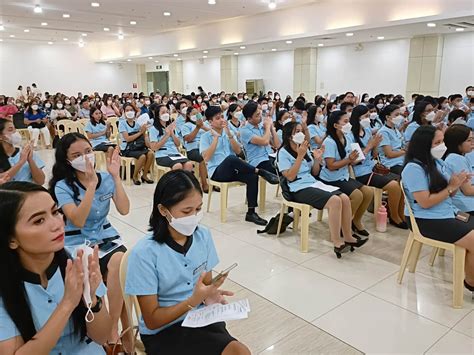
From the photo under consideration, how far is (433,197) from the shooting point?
263cm

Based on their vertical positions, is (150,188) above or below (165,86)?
below

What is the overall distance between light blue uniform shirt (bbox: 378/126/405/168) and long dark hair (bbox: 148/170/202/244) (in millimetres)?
3343

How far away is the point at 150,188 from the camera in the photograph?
19.1 ft

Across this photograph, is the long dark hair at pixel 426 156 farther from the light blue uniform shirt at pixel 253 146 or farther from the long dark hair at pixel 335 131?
the light blue uniform shirt at pixel 253 146

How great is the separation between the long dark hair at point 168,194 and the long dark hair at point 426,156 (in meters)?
1.83

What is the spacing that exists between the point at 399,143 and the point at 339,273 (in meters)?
2.21

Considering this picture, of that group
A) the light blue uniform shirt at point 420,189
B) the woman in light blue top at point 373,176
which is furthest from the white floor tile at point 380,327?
the woman in light blue top at point 373,176

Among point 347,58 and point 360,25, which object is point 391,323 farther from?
point 347,58

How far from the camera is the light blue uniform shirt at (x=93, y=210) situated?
2188 millimetres

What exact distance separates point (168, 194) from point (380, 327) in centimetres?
163

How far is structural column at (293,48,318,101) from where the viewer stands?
44.2 feet

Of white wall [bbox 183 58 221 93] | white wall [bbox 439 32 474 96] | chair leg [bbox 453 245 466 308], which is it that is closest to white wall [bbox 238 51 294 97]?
white wall [bbox 183 58 221 93]

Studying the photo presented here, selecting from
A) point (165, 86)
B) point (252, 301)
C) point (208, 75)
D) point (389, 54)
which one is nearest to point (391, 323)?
point (252, 301)

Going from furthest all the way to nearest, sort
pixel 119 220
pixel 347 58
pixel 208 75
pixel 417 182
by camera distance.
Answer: pixel 208 75
pixel 347 58
pixel 119 220
pixel 417 182
